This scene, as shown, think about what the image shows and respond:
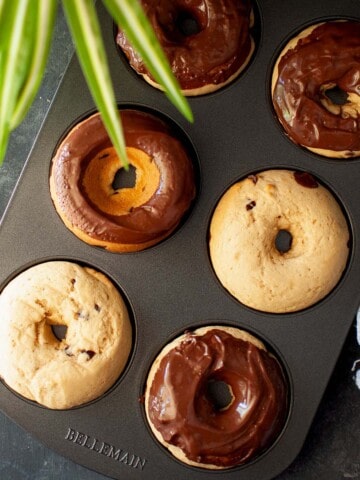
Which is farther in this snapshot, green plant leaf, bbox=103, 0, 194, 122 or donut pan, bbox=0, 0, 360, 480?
donut pan, bbox=0, 0, 360, 480

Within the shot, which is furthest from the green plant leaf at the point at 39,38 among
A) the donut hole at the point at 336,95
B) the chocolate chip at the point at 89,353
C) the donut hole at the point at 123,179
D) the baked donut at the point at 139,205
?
the donut hole at the point at 336,95

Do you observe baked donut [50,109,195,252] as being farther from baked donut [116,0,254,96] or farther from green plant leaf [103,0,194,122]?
green plant leaf [103,0,194,122]

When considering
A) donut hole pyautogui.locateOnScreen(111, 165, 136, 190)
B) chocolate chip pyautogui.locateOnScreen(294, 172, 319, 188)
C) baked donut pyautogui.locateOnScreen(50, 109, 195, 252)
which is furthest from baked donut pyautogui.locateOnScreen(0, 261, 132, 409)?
chocolate chip pyautogui.locateOnScreen(294, 172, 319, 188)

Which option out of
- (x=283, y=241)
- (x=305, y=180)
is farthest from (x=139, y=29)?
(x=283, y=241)

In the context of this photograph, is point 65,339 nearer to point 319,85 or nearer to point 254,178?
point 254,178

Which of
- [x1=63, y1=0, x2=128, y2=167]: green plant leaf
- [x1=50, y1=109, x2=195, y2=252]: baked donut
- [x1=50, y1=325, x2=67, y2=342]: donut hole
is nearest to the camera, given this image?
[x1=63, y1=0, x2=128, y2=167]: green plant leaf

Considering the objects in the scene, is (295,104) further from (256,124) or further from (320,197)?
(320,197)

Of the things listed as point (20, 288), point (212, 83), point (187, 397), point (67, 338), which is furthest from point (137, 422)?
point (212, 83)
